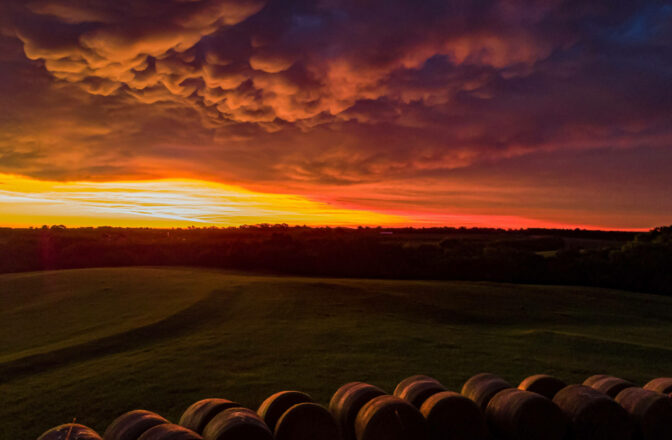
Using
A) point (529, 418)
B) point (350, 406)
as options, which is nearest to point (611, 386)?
point (529, 418)

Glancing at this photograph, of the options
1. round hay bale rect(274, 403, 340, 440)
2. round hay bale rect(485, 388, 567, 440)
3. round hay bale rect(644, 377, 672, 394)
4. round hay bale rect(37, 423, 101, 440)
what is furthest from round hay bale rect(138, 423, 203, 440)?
round hay bale rect(644, 377, 672, 394)

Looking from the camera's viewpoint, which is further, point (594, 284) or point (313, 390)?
point (594, 284)

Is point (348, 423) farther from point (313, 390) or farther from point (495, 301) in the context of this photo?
point (495, 301)

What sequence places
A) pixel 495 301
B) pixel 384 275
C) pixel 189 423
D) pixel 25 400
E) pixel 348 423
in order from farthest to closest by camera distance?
pixel 384 275 < pixel 495 301 < pixel 25 400 < pixel 348 423 < pixel 189 423

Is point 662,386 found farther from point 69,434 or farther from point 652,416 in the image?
point 69,434

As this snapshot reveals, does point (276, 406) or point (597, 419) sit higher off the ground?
point (276, 406)

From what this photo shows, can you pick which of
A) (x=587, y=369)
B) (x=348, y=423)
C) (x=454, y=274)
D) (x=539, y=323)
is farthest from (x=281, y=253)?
(x=348, y=423)

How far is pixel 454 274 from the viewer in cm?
4106

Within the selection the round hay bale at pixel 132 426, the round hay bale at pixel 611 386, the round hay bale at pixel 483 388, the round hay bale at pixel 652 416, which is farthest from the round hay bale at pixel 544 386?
the round hay bale at pixel 132 426

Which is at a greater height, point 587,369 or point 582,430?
point 582,430

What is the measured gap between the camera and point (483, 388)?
7.63 m

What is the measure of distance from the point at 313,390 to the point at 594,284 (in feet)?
117

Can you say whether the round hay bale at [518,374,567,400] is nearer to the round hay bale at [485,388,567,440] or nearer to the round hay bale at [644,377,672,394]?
the round hay bale at [485,388,567,440]

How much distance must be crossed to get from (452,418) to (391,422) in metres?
1.05
